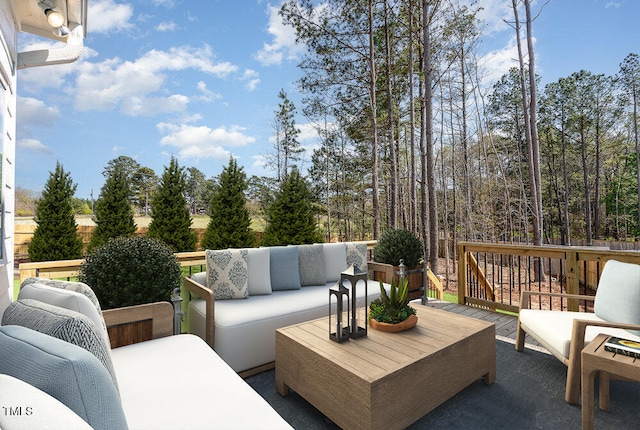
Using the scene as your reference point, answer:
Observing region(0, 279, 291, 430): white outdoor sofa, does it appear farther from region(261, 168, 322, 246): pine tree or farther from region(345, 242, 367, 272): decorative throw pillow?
region(261, 168, 322, 246): pine tree

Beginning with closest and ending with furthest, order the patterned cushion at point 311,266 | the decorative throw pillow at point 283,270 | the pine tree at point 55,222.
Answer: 1. the decorative throw pillow at point 283,270
2. the patterned cushion at point 311,266
3. the pine tree at point 55,222

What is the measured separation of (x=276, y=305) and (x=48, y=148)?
15173 mm

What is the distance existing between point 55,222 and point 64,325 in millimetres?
5748

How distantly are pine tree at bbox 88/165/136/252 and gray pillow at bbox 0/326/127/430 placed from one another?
17.6 ft

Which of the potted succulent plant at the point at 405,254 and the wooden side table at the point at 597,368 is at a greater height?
the potted succulent plant at the point at 405,254

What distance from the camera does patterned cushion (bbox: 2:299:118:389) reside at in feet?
3.34

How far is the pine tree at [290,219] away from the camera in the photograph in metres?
6.20

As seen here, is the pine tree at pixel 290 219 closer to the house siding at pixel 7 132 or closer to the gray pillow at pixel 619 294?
the house siding at pixel 7 132

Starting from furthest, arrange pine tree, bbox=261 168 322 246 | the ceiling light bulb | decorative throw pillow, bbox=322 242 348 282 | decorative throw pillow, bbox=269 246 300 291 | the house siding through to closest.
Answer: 1. pine tree, bbox=261 168 322 246
2. decorative throw pillow, bbox=322 242 348 282
3. decorative throw pillow, bbox=269 246 300 291
4. the ceiling light bulb
5. the house siding

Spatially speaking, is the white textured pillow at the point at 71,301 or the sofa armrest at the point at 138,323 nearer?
the white textured pillow at the point at 71,301

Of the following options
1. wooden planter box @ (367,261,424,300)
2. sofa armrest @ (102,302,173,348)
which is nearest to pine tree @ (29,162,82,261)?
sofa armrest @ (102,302,173,348)

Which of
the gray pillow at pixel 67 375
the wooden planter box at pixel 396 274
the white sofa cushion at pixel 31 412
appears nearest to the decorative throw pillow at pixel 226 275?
the wooden planter box at pixel 396 274

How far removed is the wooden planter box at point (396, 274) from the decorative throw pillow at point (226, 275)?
1760mm

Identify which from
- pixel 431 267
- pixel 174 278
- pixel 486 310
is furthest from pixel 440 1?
pixel 174 278
